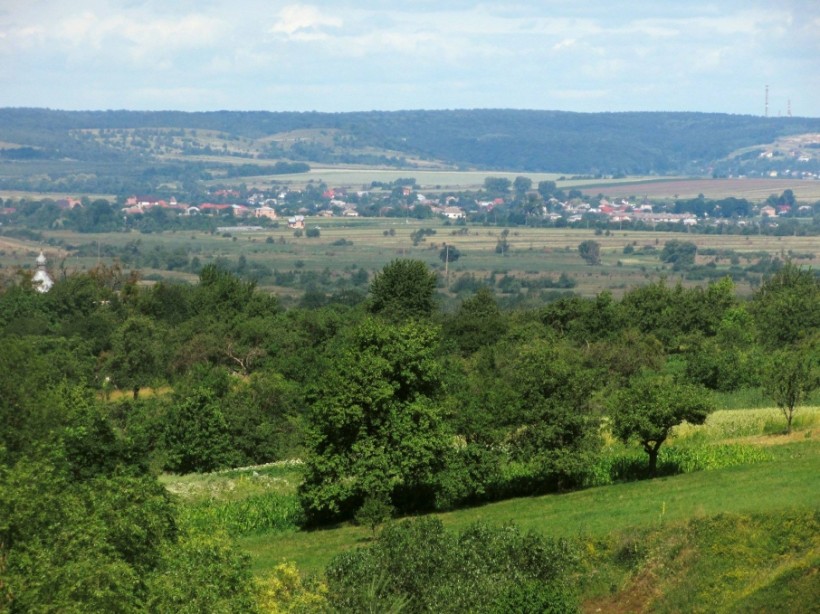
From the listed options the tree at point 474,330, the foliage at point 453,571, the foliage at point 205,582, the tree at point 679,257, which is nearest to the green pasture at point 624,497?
the foliage at point 453,571

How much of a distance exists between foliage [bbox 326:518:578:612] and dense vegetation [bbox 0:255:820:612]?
0.05 m

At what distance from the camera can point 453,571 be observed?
25844 mm

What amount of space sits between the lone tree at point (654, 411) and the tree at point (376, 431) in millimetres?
5050

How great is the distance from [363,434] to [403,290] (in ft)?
131

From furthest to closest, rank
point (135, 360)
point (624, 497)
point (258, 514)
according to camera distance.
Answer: point (135, 360)
point (258, 514)
point (624, 497)

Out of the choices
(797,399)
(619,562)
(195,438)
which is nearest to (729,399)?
(797,399)

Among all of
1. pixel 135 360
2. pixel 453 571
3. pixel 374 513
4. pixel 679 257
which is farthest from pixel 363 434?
pixel 679 257

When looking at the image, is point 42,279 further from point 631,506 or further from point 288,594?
point 288,594

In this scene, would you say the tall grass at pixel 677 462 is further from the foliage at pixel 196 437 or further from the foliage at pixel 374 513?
the foliage at pixel 196 437

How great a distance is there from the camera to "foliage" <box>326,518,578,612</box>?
80.5ft

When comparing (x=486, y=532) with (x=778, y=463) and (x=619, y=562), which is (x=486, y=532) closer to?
(x=619, y=562)

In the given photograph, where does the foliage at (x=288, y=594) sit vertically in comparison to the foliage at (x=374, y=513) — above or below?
above

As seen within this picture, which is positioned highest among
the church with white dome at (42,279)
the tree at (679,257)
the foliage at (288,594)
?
the foliage at (288,594)

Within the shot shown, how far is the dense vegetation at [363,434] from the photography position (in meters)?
23.4
